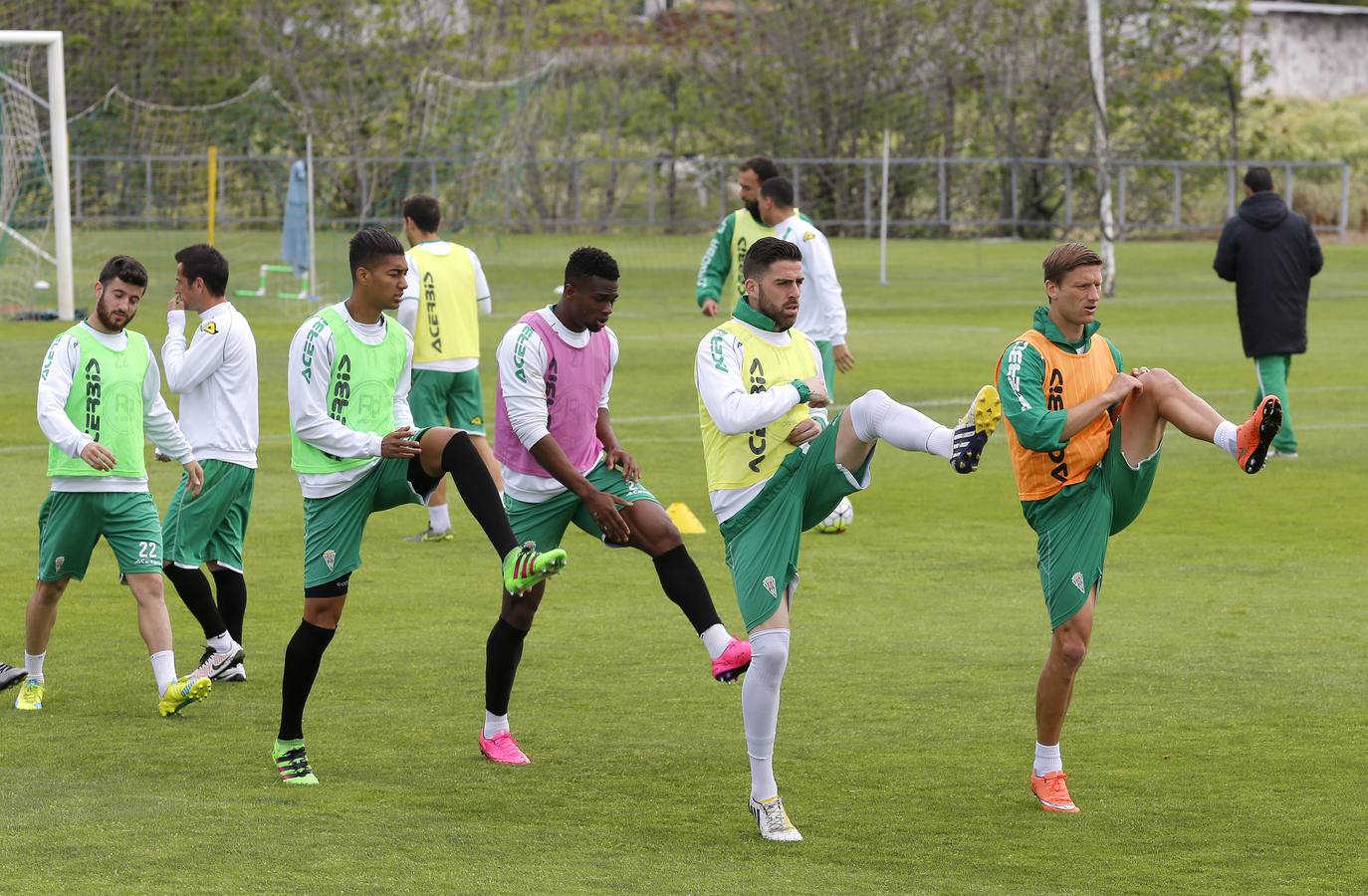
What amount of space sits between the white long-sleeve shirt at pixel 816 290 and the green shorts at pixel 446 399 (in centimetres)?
223

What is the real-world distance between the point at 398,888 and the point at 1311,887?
8.93ft

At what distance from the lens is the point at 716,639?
665cm

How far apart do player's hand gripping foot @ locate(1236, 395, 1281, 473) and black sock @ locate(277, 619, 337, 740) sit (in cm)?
320

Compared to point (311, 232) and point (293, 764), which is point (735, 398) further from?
point (311, 232)

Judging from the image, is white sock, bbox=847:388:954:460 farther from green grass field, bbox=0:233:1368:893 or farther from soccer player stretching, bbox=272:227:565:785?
soccer player stretching, bbox=272:227:565:785

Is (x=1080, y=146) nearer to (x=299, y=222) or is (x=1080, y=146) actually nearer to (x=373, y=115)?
(x=373, y=115)

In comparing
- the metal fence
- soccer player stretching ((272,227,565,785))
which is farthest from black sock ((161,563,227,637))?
the metal fence

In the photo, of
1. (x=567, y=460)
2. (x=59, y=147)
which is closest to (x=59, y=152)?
(x=59, y=147)

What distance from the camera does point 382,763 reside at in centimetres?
744

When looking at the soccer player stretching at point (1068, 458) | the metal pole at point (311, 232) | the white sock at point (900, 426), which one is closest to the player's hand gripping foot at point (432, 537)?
the soccer player stretching at point (1068, 458)

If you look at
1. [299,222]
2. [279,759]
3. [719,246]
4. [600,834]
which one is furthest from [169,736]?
[299,222]

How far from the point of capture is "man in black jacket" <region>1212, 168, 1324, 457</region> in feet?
51.5

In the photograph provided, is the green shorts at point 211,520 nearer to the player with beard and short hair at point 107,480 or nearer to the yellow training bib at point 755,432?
the player with beard and short hair at point 107,480

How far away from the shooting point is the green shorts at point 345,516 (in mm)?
7086
